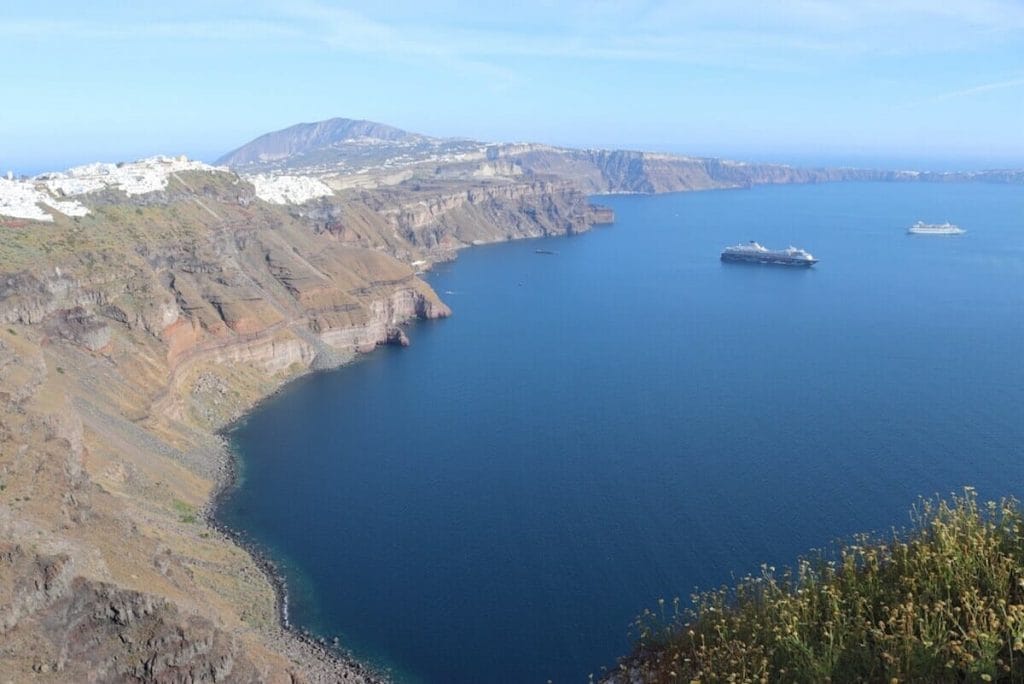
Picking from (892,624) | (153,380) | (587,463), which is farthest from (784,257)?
(892,624)

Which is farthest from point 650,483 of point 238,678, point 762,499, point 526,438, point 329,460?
point 238,678

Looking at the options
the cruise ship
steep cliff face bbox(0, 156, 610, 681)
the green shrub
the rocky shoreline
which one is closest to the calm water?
the rocky shoreline

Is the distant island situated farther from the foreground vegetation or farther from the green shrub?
the foreground vegetation

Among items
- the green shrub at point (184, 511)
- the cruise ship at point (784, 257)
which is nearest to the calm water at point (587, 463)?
the green shrub at point (184, 511)

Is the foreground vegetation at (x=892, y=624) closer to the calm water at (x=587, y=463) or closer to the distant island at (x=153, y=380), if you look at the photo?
the calm water at (x=587, y=463)

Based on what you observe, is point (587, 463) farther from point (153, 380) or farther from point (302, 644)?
point (153, 380)

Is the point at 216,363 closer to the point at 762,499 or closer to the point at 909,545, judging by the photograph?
the point at 762,499
